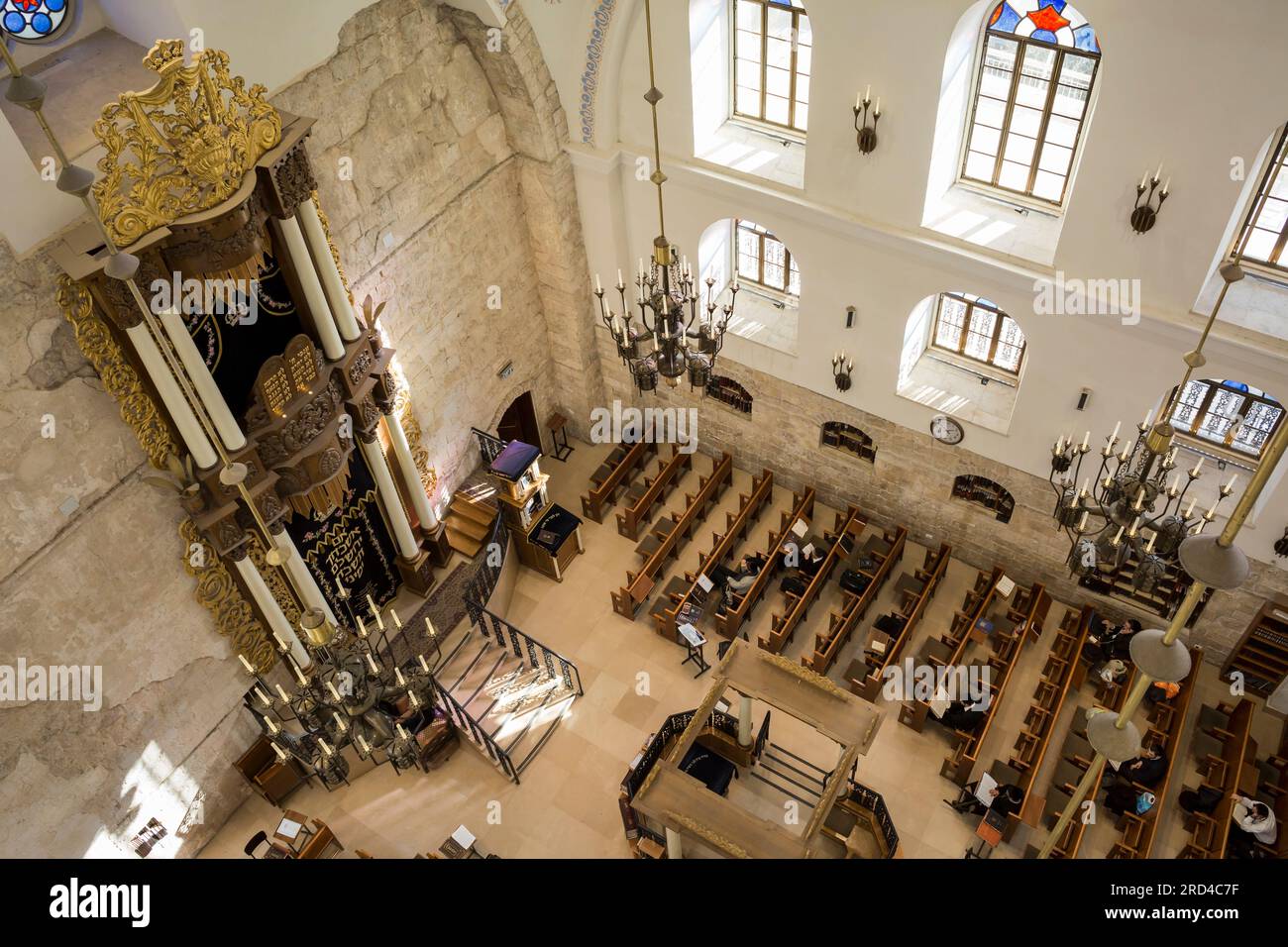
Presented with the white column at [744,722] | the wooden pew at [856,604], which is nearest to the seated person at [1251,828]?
the wooden pew at [856,604]

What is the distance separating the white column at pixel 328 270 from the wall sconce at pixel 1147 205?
8.71m

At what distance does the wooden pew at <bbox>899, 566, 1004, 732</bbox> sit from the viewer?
1410 cm

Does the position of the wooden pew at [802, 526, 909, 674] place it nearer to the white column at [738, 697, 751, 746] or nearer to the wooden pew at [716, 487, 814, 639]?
the wooden pew at [716, 487, 814, 639]

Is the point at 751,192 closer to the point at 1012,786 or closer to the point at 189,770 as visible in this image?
the point at 1012,786

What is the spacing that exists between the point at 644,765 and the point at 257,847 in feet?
16.2

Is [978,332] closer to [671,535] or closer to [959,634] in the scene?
[959,634]

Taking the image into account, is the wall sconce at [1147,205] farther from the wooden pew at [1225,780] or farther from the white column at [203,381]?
the white column at [203,381]

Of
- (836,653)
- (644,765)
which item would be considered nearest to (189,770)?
(644,765)

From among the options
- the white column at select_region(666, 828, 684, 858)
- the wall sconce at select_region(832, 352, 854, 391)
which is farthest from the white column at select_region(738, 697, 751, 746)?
the wall sconce at select_region(832, 352, 854, 391)

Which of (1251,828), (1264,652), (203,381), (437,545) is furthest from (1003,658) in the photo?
(203,381)

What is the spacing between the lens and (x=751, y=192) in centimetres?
1364

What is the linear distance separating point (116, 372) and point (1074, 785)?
1215 centimetres

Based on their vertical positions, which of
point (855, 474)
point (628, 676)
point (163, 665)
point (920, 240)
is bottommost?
point (628, 676)

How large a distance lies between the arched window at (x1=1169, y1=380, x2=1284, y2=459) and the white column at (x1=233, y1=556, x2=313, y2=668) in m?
10.6
